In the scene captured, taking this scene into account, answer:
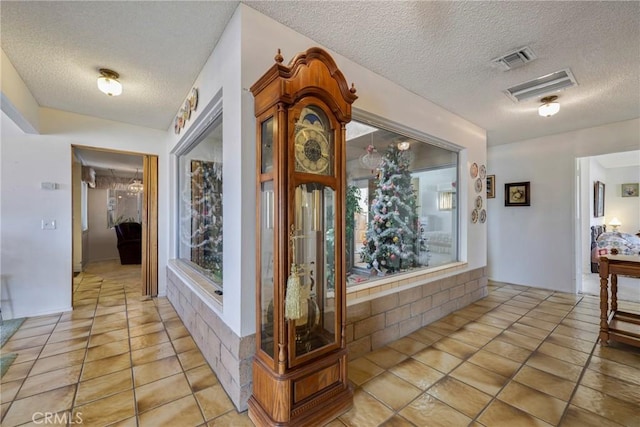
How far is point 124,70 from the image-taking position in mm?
2422

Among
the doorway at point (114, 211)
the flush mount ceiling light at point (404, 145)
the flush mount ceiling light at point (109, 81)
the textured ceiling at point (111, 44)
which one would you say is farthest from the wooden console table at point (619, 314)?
the doorway at point (114, 211)

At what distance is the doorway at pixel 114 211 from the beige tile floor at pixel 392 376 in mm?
1396

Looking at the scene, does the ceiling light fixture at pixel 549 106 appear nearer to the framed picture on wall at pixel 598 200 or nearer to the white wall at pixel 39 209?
the framed picture on wall at pixel 598 200

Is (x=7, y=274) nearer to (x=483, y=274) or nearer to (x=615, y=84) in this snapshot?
(x=483, y=274)

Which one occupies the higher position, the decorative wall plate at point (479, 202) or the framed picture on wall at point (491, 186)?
the framed picture on wall at point (491, 186)

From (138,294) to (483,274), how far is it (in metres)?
5.26

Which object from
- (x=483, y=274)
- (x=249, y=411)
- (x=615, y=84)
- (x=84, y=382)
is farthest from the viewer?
(x=483, y=274)

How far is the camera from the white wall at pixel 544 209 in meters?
3.96

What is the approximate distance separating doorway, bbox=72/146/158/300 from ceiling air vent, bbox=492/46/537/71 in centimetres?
453

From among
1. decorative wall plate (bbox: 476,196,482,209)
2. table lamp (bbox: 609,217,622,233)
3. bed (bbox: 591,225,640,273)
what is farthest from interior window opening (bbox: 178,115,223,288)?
table lamp (bbox: 609,217,622,233)

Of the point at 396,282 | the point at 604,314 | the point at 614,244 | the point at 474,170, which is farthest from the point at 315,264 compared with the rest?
the point at 614,244

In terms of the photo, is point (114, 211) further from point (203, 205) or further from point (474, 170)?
point (474, 170)

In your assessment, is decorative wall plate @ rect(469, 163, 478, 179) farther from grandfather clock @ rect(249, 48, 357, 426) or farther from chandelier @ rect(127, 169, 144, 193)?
chandelier @ rect(127, 169, 144, 193)

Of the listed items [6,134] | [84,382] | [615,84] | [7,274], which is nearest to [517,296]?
[615,84]
